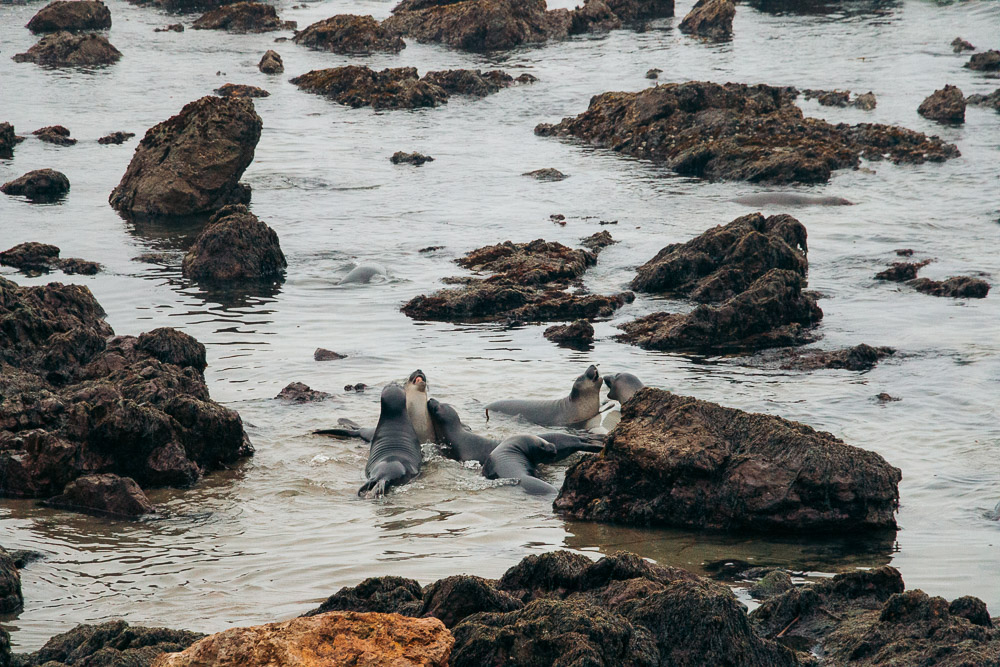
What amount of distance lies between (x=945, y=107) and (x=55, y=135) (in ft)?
72.6

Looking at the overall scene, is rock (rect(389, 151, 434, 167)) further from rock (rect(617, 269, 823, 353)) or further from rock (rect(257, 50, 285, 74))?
rock (rect(257, 50, 285, 74))

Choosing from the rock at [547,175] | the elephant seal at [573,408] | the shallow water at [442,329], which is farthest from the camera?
the rock at [547,175]

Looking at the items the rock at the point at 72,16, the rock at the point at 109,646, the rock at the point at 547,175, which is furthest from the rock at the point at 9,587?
the rock at the point at 72,16

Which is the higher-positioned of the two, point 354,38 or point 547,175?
point 354,38

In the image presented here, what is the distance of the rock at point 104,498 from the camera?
807 cm

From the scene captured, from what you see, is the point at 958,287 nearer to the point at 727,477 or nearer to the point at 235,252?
the point at 727,477

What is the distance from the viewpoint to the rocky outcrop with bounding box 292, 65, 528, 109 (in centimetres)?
3438

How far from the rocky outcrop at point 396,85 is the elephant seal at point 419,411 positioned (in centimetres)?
2441

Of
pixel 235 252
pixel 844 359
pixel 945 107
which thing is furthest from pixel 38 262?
pixel 945 107

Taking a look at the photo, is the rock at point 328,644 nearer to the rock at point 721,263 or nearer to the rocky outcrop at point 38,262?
the rock at point 721,263

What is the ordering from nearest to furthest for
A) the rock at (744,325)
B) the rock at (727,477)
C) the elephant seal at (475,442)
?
the rock at (727,477) → the elephant seal at (475,442) → the rock at (744,325)

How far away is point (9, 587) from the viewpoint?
618 cm

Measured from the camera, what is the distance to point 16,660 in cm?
504

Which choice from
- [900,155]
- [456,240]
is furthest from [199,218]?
[900,155]
